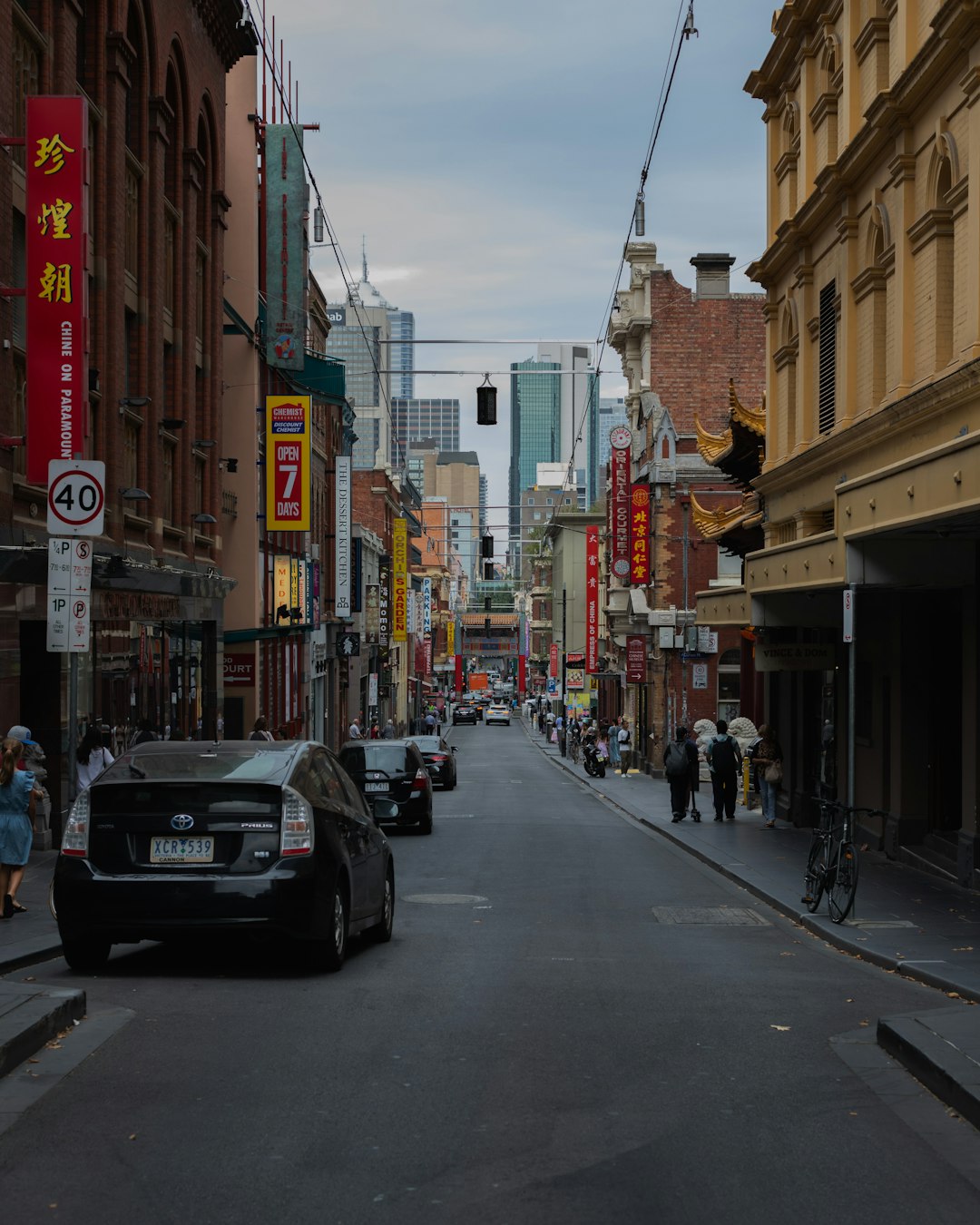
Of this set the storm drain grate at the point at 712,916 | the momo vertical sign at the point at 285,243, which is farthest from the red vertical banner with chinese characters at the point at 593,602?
the storm drain grate at the point at 712,916

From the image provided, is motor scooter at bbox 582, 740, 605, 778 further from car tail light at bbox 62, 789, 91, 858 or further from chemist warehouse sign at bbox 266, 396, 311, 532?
car tail light at bbox 62, 789, 91, 858

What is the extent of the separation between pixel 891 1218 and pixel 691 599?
49.6m

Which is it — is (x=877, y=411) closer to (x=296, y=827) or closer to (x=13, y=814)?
(x=13, y=814)

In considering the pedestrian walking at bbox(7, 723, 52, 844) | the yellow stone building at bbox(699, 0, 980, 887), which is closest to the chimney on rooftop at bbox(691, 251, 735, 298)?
the yellow stone building at bbox(699, 0, 980, 887)

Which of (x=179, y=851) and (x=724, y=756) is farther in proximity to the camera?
(x=724, y=756)

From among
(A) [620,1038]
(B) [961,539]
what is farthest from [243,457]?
(A) [620,1038]

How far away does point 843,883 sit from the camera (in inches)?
572

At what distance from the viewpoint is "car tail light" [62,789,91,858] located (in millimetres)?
10305

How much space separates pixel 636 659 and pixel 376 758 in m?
27.5

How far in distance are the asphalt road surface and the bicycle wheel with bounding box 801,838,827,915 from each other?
2.09 metres

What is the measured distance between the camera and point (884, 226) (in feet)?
66.4

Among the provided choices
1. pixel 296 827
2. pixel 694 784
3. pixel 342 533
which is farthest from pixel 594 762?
pixel 296 827

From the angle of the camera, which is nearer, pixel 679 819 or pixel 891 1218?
pixel 891 1218

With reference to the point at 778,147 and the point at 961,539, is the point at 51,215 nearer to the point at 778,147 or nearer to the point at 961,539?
the point at 961,539
